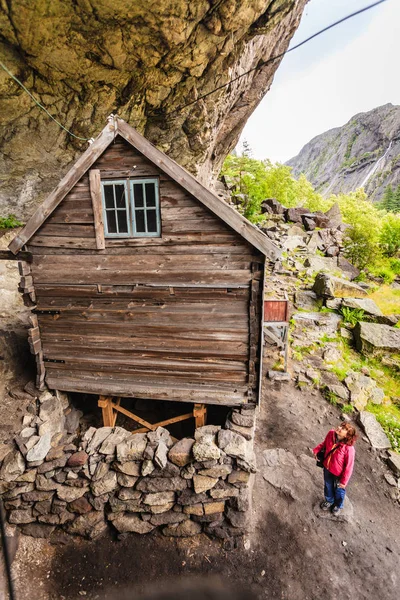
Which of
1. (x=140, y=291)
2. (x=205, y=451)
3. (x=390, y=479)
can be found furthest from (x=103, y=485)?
(x=390, y=479)

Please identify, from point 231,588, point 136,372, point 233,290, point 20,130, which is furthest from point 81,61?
point 231,588

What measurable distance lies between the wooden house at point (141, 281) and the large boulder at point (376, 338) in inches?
342

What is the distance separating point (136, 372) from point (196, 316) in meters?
2.21

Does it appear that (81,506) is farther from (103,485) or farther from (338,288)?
(338,288)

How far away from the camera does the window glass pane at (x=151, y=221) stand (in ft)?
21.3

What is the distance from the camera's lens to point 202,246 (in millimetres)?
6445

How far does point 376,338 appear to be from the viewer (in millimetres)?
13508

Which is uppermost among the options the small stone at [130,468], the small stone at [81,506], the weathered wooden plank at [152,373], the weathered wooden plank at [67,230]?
the weathered wooden plank at [67,230]

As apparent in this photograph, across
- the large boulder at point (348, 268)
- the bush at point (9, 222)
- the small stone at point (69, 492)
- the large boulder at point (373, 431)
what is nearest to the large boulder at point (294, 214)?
the large boulder at point (348, 268)

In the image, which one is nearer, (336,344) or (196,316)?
(196,316)

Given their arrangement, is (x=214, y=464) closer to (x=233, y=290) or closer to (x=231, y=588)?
(x=231, y=588)

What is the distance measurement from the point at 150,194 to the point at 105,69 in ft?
24.6

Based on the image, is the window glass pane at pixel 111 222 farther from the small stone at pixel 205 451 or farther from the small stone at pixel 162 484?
the small stone at pixel 162 484

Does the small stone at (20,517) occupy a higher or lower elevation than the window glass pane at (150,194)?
lower
